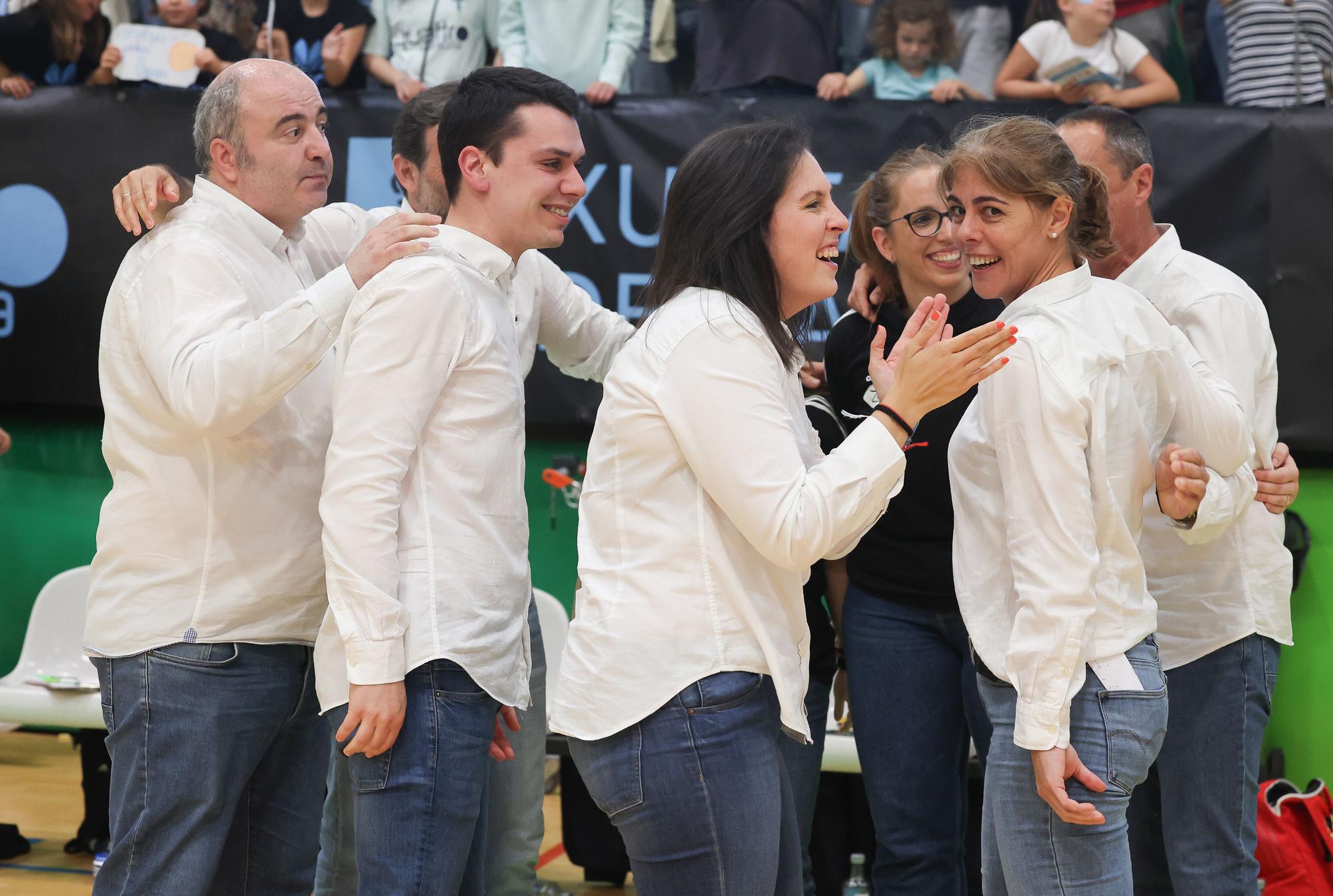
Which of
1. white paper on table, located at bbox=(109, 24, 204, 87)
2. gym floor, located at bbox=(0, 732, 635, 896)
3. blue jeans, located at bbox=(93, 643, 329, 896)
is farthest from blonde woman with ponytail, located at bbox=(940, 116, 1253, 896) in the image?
white paper on table, located at bbox=(109, 24, 204, 87)

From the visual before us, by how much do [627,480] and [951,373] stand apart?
0.47 m

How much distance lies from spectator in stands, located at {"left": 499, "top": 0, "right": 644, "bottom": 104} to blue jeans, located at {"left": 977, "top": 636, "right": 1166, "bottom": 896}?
3399 mm

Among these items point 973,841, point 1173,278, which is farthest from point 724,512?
point 973,841

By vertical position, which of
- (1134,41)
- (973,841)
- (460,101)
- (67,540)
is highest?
(1134,41)

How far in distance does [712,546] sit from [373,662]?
0.53m

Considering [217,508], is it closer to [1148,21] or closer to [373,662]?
[373,662]

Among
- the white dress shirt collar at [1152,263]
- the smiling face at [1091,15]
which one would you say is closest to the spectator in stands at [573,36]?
the smiling face at [1091,15]

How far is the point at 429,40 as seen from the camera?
4.85 meters

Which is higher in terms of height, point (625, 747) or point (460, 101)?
point (460, 101)

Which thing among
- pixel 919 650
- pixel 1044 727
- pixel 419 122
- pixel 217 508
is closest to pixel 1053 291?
pixel 1044 727

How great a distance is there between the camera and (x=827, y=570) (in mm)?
2891

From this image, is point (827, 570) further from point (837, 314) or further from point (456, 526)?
point (837, 314)

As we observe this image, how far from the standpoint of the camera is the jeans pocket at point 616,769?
5.71 feet

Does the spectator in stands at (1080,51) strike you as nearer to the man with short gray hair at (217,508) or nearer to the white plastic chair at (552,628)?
the white plastic chair at (552,628)
